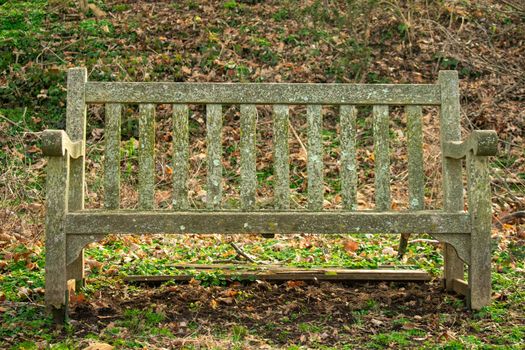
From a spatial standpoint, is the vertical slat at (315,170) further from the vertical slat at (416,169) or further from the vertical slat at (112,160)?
the vertical slat at (112,160)

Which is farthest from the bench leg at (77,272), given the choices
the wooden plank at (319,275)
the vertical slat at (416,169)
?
the vertical slat at (416,169)

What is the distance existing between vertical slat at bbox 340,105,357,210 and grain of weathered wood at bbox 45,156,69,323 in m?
1.52

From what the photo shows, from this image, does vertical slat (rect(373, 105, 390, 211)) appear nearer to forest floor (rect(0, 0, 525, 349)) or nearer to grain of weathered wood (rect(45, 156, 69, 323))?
forest floor (rect(0, 0, 525, 349))

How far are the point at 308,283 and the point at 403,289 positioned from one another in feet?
1.86

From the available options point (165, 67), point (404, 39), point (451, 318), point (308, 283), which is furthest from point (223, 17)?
point (451, 318)

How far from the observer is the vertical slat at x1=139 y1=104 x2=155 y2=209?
3.84m

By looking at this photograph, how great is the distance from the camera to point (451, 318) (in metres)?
3.50

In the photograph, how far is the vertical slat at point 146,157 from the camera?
3.84m

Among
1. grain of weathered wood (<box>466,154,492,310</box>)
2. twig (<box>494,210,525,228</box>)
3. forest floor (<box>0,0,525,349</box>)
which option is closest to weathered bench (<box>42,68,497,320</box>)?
grain of weathered wood (<box>466,154,492,310</box>)

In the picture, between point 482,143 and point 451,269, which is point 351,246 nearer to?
point 451,269

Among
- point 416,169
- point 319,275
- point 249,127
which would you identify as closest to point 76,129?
point 249,127

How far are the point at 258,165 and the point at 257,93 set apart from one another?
3673mm

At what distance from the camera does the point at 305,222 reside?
139 inches

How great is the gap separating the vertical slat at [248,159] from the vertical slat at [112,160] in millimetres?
696
